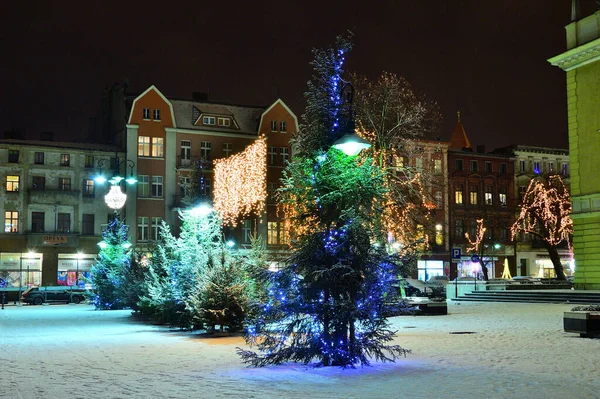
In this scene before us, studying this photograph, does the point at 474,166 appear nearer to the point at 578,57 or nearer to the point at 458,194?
the point at 458,194

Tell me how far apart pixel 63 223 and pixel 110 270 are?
23.6m

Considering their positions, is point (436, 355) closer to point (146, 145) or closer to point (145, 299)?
point (145, 299)

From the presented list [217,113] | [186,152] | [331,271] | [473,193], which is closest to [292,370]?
[331,271]

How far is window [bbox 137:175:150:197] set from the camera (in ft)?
203

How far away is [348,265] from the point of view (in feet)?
45.3

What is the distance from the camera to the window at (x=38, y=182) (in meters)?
58.7

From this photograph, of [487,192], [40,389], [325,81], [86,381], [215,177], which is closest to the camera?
[40,389]

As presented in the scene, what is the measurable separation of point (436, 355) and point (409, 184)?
22.2 metres

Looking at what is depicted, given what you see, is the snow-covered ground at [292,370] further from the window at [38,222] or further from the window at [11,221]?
the window at [38,222]

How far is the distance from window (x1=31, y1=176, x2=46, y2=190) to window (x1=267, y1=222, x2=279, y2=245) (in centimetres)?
1962

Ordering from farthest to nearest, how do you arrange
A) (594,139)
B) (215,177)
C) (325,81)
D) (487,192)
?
(487,192) < (215,177) < (594,139) < (325,81)

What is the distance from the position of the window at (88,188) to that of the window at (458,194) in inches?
1480

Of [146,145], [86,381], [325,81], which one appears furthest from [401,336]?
[146,145]

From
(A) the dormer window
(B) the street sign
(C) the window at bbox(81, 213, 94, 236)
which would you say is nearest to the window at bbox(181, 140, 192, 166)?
(A) the dormer window
